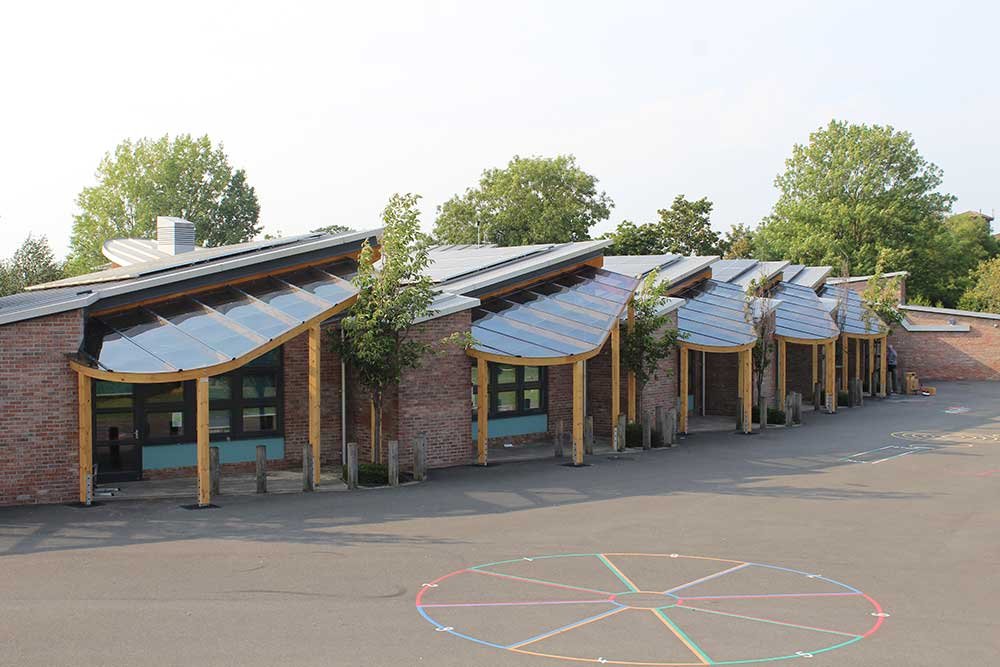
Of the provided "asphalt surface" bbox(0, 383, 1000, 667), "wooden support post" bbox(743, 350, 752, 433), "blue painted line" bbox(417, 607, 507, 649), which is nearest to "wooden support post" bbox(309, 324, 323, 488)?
"asphalt surface" bbox(0, 383, 1000, 667)

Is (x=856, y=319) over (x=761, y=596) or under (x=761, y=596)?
over

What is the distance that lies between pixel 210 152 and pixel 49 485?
212 feet

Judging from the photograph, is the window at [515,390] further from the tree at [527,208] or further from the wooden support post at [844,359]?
the tree at [527,208]

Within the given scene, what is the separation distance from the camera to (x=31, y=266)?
38.8 meters

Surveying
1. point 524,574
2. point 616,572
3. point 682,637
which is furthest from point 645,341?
point 682,637

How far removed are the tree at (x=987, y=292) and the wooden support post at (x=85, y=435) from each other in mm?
54233

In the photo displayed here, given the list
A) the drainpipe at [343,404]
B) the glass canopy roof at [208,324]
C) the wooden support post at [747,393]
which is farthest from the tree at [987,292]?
the glass canopy roof at [208,324]

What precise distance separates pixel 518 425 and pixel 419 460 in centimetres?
598

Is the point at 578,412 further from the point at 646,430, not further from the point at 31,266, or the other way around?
the point at 31,266

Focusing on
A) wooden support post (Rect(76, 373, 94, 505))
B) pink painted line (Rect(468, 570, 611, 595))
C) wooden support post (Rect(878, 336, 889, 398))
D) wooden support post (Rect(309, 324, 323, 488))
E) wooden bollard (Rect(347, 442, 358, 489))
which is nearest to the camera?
pink painted line (Rect(468, 570, 611, 595))

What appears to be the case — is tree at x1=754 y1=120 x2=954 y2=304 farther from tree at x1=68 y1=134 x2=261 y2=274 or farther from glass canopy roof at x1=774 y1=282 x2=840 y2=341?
tree at x1=68 y1=134 x2=261 y2=274

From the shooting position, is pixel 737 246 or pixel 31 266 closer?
pixel 31 266

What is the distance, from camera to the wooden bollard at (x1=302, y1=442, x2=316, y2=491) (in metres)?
17.1

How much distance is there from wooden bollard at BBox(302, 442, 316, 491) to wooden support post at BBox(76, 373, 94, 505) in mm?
3453
